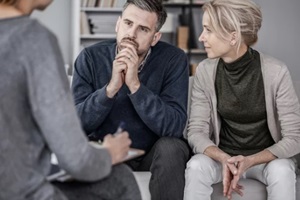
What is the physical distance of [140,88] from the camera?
7.41 feet

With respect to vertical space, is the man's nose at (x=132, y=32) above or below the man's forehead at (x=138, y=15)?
below

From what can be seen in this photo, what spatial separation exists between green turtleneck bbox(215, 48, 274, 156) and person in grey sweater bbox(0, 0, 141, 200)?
120cm

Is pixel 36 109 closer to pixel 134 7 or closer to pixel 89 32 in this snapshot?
pixel 134 7

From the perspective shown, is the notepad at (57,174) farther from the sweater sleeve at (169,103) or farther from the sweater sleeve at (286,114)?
the sweater sleeve at (286,114)

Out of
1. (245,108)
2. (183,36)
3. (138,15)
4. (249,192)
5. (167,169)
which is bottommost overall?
(183,36)

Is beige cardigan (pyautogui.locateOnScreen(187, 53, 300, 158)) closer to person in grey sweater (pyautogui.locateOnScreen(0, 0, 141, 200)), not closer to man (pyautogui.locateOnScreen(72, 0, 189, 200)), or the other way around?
man (pyautogui.locateOnScreen(72, 0, 189, 200))

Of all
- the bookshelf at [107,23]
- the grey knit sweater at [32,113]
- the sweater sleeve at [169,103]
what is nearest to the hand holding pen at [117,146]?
the grey knit sweater at [32,113]

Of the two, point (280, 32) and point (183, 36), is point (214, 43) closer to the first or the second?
point (183, 36)

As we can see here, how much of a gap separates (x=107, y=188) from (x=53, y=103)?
0.31m

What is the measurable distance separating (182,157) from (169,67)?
0.41 metres

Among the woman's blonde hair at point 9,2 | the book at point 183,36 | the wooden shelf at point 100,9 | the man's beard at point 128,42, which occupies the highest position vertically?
the woman's blonde hair at point 9,2

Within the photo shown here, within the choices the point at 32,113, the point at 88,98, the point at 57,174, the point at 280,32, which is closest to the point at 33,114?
the point at 32,113

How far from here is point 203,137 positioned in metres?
2.41

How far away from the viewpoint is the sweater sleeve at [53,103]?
1238 mm
